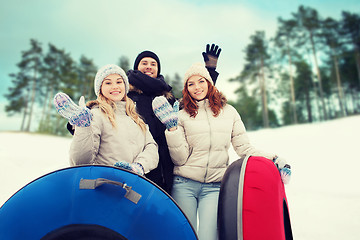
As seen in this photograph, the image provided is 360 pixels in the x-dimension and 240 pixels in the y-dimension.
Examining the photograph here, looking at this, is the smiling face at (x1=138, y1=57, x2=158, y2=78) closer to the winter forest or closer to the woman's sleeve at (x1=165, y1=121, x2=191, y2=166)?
the woman's sleeve at (x1=165, y1=121, x2=191, y2=166)

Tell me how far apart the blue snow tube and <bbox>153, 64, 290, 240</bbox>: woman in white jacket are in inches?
30.1

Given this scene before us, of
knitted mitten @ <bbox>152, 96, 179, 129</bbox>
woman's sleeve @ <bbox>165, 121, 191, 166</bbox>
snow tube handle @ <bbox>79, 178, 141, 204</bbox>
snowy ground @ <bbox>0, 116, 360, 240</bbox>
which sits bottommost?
snowy ground @ <bbox>0, 116, 360, 240</bbox>

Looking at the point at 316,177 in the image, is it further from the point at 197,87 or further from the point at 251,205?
the point at 251,205

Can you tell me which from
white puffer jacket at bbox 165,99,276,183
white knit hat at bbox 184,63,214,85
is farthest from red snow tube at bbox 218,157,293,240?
white knit hat at bbox 184,63,214,85

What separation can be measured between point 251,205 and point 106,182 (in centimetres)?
71

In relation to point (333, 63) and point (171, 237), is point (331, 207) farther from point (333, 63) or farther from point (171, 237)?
point (333, 63)

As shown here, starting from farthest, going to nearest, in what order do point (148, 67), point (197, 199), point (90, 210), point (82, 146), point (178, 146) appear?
point (148, 67) < point (197, 199) < point (178, 146) < point (82, 146) < point (90, 210)

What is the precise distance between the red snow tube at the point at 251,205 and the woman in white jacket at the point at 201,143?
0.36m

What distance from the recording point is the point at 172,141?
1768 mm

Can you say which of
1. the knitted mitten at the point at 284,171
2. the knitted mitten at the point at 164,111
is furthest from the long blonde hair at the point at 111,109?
the knitted mitten at the point at 284,171

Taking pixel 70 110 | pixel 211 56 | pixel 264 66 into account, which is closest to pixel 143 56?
pixel 211 56

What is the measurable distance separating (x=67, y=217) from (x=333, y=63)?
34951mm

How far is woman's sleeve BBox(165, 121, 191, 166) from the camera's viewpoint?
1.75 meters

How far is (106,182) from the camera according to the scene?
96 centimetres
